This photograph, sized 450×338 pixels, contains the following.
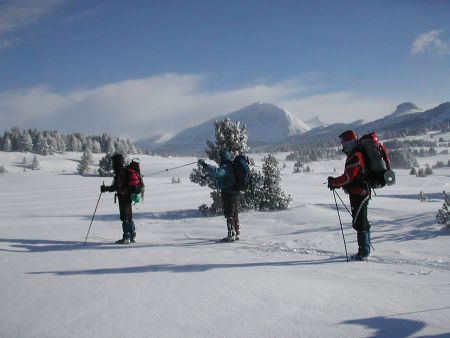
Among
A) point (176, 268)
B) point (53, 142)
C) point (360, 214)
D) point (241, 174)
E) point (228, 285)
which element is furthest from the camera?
point (53, 142)

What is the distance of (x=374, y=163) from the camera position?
634 centimetres

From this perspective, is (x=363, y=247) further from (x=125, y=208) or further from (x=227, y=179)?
(x=125, y=208)

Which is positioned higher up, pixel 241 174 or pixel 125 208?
pixel 241 174

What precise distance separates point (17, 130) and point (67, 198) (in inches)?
4483

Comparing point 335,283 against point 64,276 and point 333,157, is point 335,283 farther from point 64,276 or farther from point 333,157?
point 333,157

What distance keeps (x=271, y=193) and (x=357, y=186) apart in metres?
11.3

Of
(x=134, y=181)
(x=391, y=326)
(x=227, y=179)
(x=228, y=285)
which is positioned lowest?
(x=391, y=326)

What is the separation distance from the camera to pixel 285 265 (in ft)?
20.2

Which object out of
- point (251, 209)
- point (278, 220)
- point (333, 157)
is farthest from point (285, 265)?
point (333, 157)

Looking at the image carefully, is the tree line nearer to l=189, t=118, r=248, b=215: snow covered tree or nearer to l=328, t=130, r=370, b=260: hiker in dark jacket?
l=189, t=118, r=248, b=215: snow covered tree

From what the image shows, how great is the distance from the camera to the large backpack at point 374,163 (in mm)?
6324

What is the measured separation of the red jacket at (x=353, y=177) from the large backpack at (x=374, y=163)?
12 centimetres

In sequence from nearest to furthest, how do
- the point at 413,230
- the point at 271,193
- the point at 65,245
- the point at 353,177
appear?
1. the point at 353,177
2. the point at 65,245
3. the point at 413,230
4. the point at 271,193

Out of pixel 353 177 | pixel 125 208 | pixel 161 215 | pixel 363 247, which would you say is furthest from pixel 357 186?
pixel 161 215
